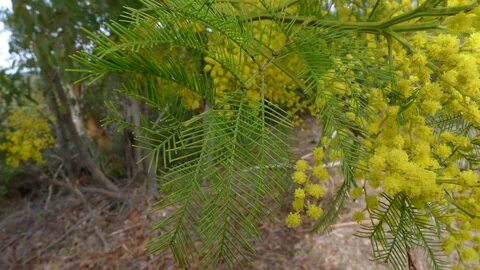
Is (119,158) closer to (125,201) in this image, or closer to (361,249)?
(125,201)

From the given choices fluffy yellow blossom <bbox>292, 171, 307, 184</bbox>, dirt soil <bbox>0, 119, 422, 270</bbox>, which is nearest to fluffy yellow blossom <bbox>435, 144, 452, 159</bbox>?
fluffy yellow blossom <bbox>292, 171, 307, 184</bbox>

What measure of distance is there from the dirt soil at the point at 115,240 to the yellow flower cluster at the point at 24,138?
0.58m

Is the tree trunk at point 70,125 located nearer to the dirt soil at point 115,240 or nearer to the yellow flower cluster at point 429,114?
the dirt soil at point 115,240

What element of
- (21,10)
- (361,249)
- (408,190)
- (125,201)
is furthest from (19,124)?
(408,190)

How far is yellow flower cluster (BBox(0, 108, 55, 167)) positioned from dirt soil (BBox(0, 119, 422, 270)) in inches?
22.8

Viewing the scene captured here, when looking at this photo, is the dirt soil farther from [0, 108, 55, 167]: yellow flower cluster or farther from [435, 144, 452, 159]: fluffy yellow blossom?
[435, 144, 452, 159]: fluffy yellow blossom

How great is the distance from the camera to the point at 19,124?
3643mm

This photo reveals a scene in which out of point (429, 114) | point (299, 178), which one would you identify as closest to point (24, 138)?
point (299, 178)

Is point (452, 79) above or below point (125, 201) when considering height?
above

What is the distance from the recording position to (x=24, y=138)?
357 cm

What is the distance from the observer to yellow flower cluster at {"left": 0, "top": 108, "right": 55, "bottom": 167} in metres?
3.47

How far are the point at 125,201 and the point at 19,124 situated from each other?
52.8 inches

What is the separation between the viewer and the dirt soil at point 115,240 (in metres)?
2.71

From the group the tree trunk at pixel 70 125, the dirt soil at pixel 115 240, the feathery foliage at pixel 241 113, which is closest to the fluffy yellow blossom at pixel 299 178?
the feathery foliage at pixel 241 113
